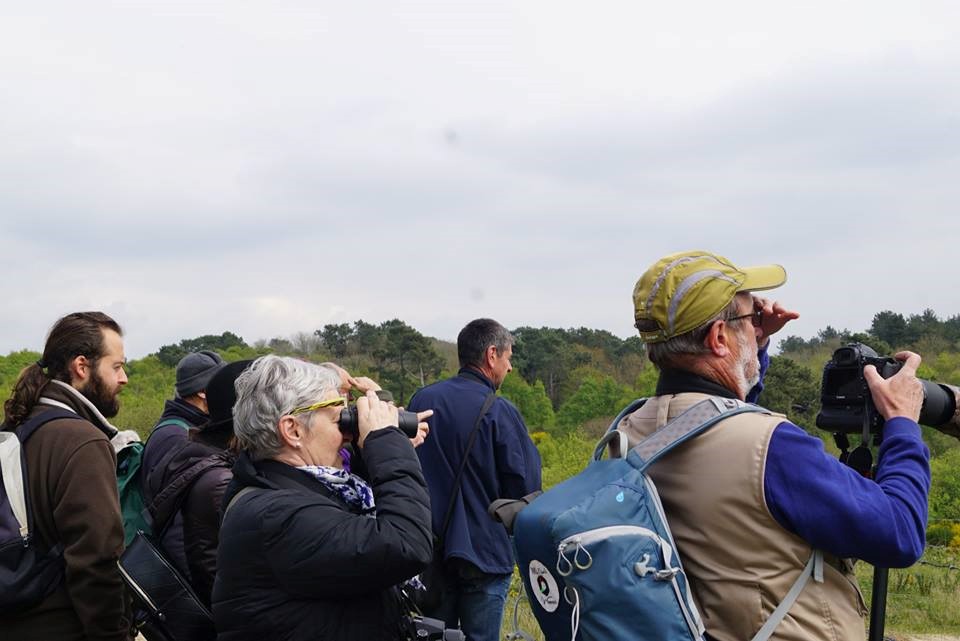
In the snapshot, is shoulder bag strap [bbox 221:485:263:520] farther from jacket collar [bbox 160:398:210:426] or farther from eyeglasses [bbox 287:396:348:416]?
jacket collar [bbox 160:398:210:426]

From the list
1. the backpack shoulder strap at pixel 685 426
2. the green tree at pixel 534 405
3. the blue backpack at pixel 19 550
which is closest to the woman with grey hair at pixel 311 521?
the backpack shoulder strap at pixel 685 426

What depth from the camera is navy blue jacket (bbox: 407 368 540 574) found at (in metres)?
4.41

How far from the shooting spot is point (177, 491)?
320 centimetres

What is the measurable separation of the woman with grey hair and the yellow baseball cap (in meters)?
0.74

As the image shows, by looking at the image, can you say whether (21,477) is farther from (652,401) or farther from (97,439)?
(652,401)

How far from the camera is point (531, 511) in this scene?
2020 mm

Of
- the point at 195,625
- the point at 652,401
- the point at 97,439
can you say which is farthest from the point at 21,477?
the point at 652,401

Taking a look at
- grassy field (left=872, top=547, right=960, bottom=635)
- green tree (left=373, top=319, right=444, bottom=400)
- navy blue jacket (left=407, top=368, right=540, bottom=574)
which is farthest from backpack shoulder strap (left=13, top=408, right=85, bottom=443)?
green tree (left=373, top=319, right=444, bottom=400)

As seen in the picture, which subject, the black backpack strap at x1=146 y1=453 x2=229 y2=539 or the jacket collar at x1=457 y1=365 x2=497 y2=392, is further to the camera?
the jacket collar at x1=457 y1=365 x2=497 y2=392

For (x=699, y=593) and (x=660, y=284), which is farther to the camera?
(x=660, y=284)

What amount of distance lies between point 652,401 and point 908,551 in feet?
2.13

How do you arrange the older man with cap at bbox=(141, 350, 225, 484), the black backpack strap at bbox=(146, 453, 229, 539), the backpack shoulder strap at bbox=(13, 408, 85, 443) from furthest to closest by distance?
the older man with cap at bbox=(141, 350, 225, 484) → the black backpack strap at bbox=(146, 453, 229, 539) → the backpack shoulder strap at bbox=(13, 408, 85, 443)

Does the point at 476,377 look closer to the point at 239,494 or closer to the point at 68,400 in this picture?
the point at 68,400

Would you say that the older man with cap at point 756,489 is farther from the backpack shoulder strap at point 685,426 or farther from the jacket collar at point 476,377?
the jacket collar at point 476,377
